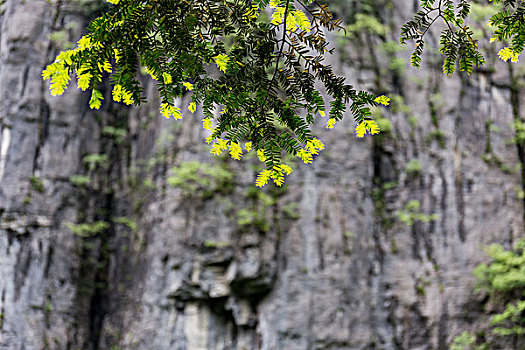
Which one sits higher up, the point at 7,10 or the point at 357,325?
the point at 7,10

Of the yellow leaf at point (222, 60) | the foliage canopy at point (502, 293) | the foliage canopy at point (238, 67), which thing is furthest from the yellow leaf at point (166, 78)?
the foliage canopy at point (502, 293)

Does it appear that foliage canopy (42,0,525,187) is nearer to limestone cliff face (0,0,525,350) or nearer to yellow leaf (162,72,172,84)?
yellow leaf (162,72,172,84)

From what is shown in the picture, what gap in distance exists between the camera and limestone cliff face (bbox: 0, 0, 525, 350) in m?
7.96

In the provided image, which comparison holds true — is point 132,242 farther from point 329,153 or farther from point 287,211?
point 329,153

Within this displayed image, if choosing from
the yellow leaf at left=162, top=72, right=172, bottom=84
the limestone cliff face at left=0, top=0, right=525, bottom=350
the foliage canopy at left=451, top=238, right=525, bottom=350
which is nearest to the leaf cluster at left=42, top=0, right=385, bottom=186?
the yellow leaf at left=162, top=72, right=172, bottom=84

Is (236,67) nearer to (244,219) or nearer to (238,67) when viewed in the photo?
(238,67)

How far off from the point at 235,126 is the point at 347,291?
6195mm

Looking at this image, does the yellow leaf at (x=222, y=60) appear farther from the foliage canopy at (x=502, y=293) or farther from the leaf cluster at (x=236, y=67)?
the foliage canopy at (x=502, y=293)

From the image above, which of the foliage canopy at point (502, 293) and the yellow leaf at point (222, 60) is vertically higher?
the yellow leaf at point (222, 60)

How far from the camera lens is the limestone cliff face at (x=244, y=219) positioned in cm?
796

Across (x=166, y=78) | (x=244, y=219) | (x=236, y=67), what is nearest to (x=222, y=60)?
(x=236, y=67)

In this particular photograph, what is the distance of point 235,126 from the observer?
2238 mm

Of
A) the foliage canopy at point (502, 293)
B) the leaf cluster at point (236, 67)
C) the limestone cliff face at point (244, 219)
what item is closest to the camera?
the leaf cluster at point (236, 67)

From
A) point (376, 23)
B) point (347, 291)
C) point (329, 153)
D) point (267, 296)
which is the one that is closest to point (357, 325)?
point (347, 291)
